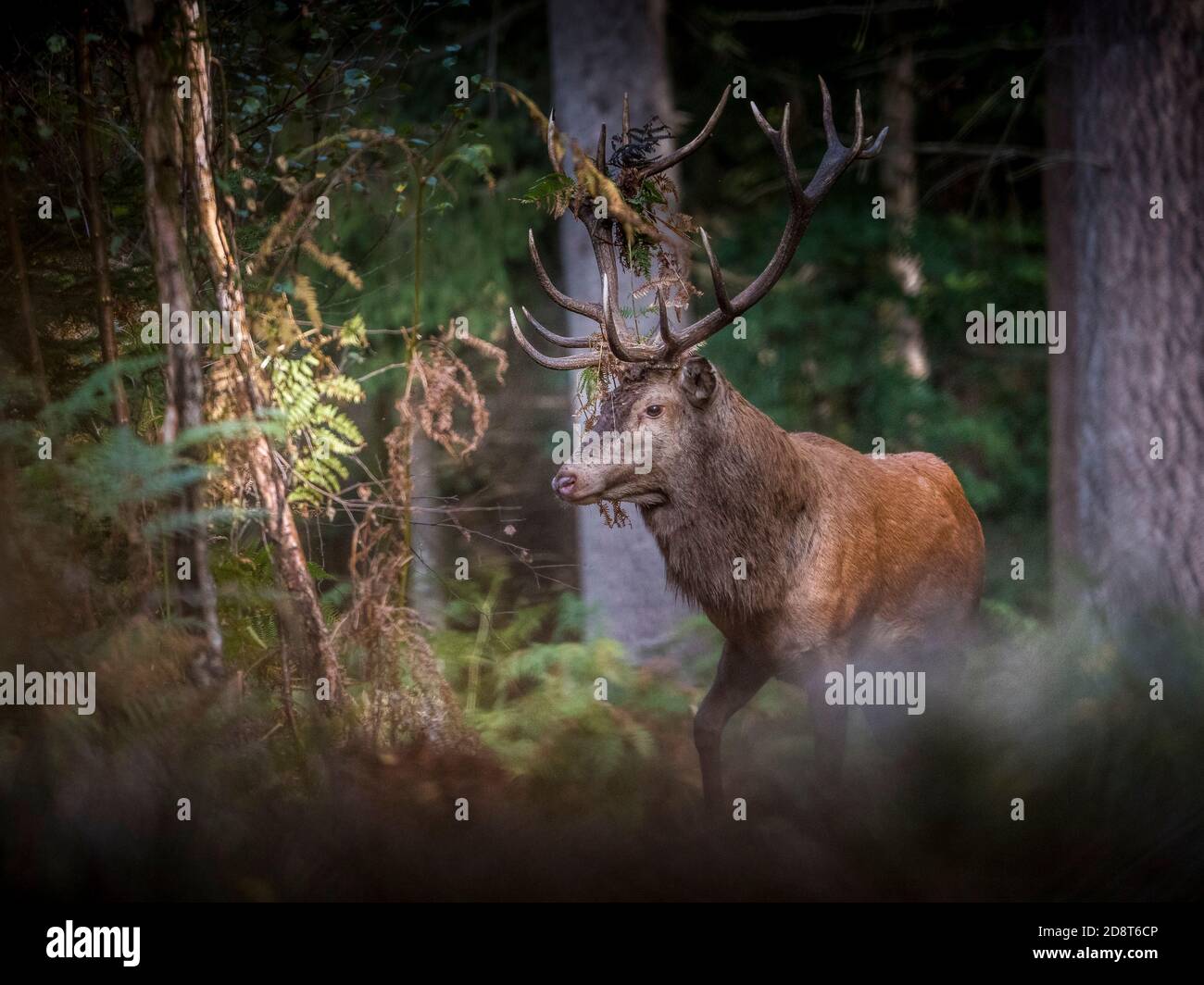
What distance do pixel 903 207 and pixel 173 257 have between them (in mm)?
6024

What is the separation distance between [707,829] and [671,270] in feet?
6.64

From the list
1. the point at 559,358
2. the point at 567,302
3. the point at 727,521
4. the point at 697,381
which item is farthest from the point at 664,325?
the point at 727,521

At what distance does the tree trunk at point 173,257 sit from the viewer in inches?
166

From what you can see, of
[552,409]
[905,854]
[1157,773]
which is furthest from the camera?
[552,409]

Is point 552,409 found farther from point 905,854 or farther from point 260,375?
point 905,854

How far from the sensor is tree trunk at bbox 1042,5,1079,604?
7.07m

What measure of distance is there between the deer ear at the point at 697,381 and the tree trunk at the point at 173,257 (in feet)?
5.63

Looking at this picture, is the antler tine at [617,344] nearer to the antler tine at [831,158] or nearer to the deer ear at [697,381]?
the deer ear at [697,381]

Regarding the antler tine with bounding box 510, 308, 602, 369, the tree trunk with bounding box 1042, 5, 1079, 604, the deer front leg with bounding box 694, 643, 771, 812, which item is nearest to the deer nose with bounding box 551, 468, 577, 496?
the antler tine with bounding box 510, 308, 602, 369

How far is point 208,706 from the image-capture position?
417cm

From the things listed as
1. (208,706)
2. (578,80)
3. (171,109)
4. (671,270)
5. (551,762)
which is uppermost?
(578,80)

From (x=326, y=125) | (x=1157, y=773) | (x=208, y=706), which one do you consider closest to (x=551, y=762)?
(x=208, y=706)

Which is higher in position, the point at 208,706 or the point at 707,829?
the point at 208,706

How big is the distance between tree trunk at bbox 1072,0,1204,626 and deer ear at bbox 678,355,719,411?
2.78 metres
